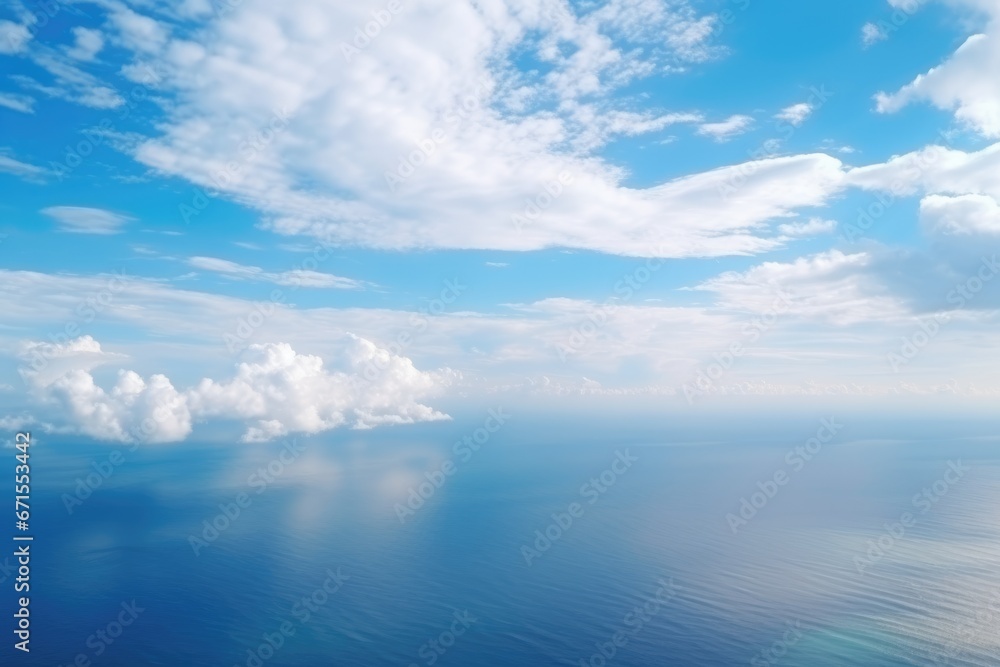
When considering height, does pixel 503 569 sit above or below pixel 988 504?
below

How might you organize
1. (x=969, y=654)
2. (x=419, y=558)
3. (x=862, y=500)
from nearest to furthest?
(x=969, y=654)
(x=419, y=558)
(x=862, y=500)

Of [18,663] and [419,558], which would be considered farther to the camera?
[419,558]

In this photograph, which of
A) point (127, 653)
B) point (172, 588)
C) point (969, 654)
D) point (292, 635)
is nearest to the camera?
point (969, 654)

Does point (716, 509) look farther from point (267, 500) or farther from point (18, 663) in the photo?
point (18, 663)

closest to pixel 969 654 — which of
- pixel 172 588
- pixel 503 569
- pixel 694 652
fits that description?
pixel 694 652

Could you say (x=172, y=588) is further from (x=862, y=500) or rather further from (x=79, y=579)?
(x=862, y=500)

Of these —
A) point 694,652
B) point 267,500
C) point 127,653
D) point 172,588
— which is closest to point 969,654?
point 694,652
